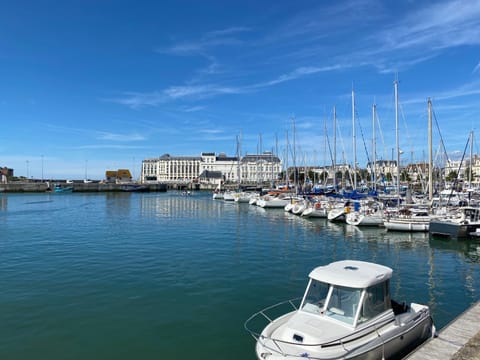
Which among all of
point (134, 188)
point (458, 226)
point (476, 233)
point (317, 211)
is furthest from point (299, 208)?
point (134, 188)

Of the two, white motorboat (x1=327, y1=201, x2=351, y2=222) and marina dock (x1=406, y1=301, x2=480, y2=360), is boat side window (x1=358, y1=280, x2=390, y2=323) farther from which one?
white motorboat (x1=327, y1=201, x2=351, y2=222)

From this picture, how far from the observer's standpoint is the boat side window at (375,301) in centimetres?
897

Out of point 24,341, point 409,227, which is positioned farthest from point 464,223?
point 24,341

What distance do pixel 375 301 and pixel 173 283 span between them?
465 inches

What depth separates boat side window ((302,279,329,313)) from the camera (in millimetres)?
9430

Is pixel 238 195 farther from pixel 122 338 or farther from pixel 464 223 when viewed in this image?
pixel 122 338

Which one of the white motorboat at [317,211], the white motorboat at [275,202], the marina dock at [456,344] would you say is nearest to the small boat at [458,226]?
the white motorboat at [317,211]

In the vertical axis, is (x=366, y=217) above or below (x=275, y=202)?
below

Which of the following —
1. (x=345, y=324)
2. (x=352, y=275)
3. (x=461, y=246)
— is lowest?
(x=461, y=246)

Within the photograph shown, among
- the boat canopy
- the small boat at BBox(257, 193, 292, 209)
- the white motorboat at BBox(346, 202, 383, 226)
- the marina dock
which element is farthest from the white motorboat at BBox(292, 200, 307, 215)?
the boat canopy

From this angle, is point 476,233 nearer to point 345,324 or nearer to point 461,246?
point 461,246

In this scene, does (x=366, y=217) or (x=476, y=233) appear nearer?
(x=476, y=233)

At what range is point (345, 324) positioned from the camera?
8711mm

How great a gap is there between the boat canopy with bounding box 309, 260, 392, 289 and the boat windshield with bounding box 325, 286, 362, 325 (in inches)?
7.9
